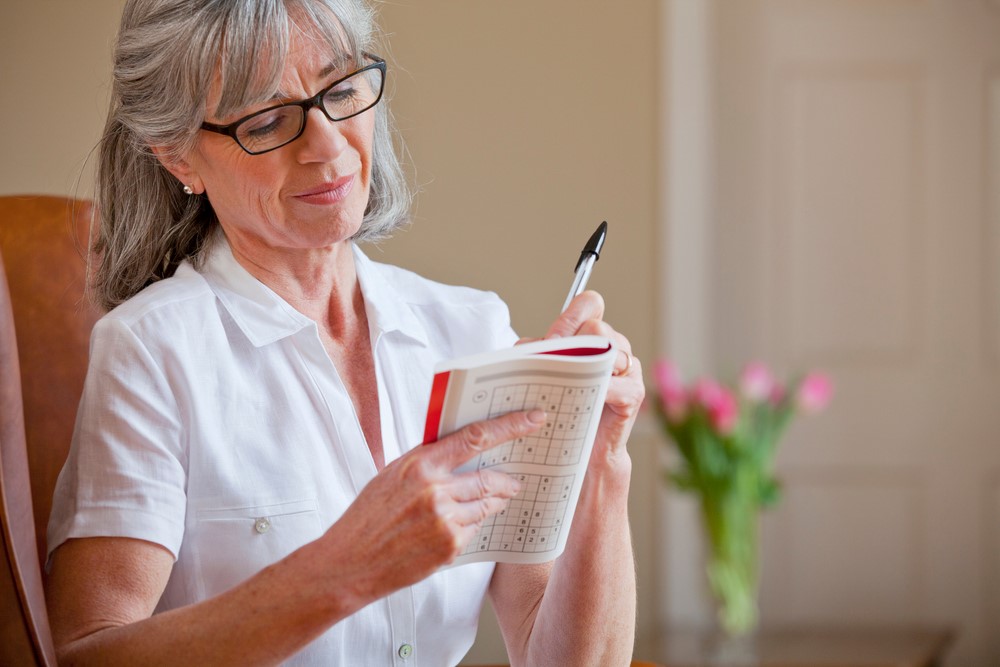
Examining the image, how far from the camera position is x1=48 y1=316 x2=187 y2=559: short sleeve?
1008mm

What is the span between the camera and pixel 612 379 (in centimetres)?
102

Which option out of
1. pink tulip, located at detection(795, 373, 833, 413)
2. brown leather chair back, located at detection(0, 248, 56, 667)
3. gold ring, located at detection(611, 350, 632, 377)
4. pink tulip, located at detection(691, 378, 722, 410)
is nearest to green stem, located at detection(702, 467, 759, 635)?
pink tulip, located at detection(691, 378, 722, 410)

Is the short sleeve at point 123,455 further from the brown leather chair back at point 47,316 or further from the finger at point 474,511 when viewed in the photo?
the finger at point 474,511

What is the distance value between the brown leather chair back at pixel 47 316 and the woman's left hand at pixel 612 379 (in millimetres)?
639

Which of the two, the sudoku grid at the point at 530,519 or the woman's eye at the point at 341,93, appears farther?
the woman's eye at the point at 341,93

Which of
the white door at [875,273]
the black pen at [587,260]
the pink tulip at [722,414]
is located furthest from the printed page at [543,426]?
the white door at [875,273]

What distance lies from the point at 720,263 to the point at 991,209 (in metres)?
0.83

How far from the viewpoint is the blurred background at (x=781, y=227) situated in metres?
2.98

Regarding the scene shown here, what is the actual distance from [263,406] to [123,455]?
0.17 meters

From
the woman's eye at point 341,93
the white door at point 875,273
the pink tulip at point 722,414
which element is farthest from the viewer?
the white door at point 875,273

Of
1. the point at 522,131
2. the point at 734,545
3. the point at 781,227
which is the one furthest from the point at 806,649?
the point at 522,131

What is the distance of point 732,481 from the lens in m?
2.79

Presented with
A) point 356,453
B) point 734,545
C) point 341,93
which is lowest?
point 734,545

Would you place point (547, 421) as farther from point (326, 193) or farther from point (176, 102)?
point (176, 102)
